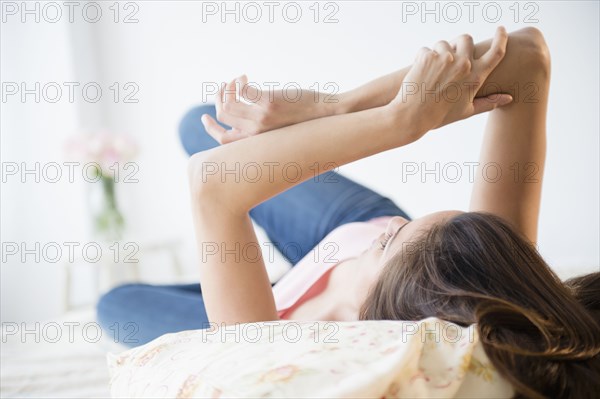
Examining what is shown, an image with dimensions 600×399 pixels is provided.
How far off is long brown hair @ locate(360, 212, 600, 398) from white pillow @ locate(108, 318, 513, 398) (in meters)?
0.03

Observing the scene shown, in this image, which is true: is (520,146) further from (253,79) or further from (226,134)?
(253,79)

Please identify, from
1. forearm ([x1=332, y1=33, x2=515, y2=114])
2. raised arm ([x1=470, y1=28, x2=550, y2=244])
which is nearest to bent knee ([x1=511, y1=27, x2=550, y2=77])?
raised arm ([x1=470, y1=28, x2=550, y2=244])

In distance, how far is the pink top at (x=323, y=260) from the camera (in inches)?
49.8

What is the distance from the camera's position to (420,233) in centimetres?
85

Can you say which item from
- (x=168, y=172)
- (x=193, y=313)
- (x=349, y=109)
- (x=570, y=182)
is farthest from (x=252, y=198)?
(x=168, y=172)

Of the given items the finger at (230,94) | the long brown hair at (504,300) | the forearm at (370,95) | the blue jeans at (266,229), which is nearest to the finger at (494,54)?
the forearm at (370,95)

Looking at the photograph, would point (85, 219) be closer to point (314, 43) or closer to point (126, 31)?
point (126, 31)

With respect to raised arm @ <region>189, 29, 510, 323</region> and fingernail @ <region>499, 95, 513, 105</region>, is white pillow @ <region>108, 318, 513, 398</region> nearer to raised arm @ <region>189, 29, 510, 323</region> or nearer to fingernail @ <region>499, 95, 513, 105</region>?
raised arm @ <region>189, 29, 510, 323</region>

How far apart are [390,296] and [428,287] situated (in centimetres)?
8

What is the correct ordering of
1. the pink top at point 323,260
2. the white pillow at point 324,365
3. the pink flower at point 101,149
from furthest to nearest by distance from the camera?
the pink flower at point 101,149
the pink top at point 323,260
the white pillow at point 324,365

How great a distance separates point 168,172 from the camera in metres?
3.47

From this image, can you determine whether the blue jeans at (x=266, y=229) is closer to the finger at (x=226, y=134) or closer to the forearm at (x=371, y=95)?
the finger at (x=226, y=134)

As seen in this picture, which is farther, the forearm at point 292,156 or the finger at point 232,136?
the finger at point 232,136

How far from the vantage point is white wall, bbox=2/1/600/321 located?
2.69 m
